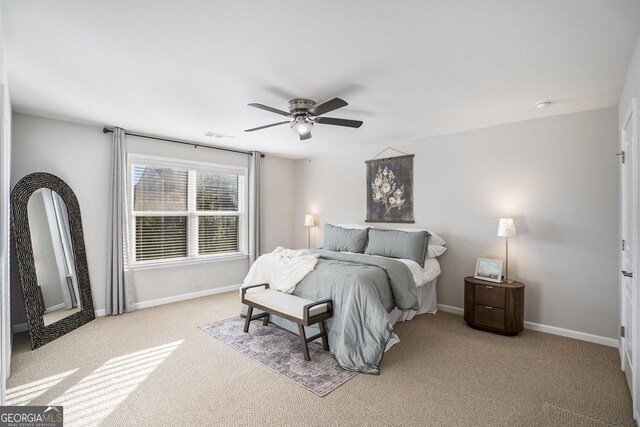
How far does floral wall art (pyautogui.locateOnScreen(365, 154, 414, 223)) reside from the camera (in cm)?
485

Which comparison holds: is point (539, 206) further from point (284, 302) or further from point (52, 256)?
point (52, 256)

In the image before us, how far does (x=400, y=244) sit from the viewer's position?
13.9 ft

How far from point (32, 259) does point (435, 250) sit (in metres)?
4.74

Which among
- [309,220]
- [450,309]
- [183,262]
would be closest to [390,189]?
[309,220]

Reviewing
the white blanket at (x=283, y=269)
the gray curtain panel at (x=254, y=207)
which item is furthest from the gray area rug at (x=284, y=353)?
the gray curtain panel at (x=254, y=207)

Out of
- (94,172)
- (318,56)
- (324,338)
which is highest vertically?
(318,56)

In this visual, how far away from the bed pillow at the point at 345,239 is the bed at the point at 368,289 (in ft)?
0.05

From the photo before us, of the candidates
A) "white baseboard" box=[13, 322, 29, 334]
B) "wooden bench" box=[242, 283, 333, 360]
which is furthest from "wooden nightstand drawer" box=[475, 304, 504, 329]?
"white baseboard" box=[13, 322, 29, 334]

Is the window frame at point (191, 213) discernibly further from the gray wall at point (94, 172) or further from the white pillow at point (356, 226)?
the white pillow at point (356, 226)

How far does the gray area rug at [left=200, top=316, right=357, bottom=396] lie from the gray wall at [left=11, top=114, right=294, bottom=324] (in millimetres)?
1417

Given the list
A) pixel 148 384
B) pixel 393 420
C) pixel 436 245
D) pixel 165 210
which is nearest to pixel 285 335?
pixel 148 384

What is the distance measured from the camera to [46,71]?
254cm

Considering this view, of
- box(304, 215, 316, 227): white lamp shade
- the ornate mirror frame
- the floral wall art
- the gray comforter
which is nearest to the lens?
the gray comforter

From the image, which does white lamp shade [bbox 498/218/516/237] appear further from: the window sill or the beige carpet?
the window sill
